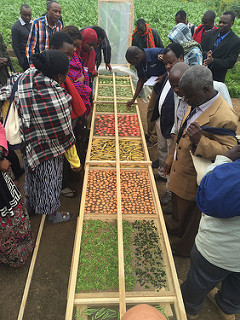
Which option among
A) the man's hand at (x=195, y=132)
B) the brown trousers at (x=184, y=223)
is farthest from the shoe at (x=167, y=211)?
the man's hand at (x=195, y=132)

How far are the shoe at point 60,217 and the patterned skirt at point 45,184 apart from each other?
25 centimetres

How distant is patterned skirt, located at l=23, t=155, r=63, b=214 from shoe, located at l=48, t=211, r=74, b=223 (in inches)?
10.0

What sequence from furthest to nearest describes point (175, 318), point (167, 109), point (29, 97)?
point (167, 109)
point (29, 97)
point (175, 318)

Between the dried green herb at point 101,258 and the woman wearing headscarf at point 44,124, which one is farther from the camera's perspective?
the woman wearing headscarf at point 44,124

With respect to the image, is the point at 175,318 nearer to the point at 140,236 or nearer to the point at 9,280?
the point at 140,236

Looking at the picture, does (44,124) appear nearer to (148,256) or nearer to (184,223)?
(148,256)

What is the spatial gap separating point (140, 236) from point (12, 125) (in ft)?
5.50

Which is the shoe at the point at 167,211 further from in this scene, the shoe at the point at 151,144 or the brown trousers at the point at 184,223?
the shoe at the point at 151,144

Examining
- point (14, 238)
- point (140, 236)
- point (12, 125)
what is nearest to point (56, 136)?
point (12, 125)

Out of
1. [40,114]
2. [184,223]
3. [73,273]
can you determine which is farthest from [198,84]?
[73,273]

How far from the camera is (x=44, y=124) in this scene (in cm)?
228

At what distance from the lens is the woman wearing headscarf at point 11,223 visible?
6.73 feet

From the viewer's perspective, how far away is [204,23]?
5277 millimetres

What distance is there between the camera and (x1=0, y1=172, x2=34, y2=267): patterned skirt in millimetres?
2143
